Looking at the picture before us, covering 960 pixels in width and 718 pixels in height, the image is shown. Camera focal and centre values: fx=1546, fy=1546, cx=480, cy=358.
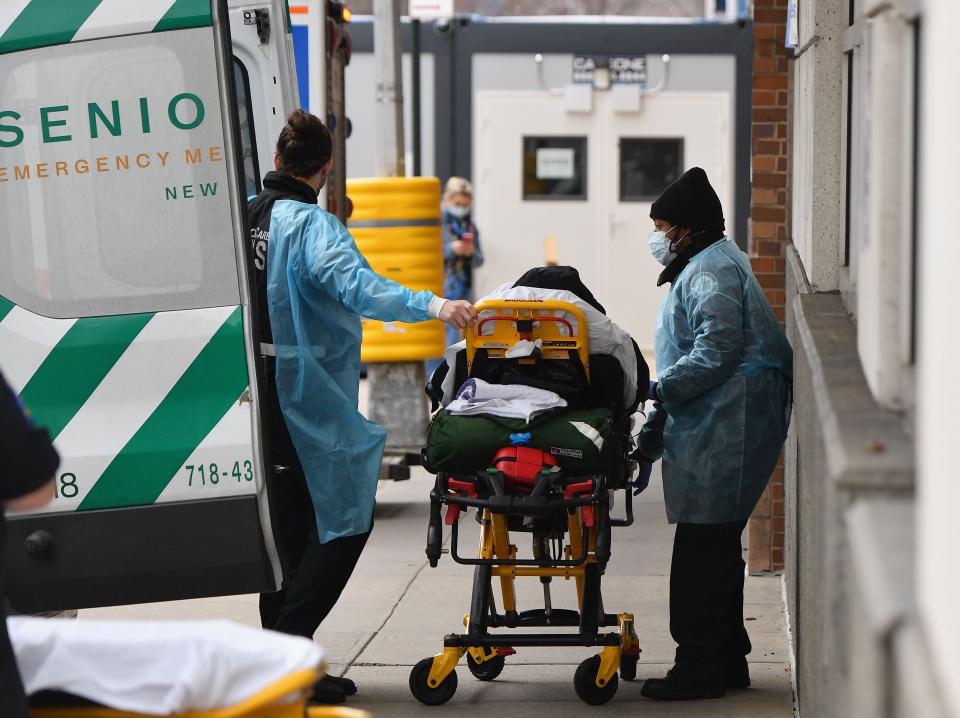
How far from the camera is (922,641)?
178 centimetres

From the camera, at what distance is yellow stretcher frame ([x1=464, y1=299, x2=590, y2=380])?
14.9ft

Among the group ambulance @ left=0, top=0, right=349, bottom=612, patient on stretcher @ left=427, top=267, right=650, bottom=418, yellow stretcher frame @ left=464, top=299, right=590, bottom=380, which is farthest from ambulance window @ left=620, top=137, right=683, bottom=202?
ambulance @ left=0, top=0, right=349, bottom=612

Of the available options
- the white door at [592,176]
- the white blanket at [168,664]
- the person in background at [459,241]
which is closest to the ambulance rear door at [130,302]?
the white blanket at [168,664]

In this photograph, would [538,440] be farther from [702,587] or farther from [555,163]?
[555,163]

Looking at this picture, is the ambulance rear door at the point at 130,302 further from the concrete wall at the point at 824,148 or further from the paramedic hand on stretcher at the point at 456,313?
the concrete wall at the point at 824,148

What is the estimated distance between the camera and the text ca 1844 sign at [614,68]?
44.0 feet

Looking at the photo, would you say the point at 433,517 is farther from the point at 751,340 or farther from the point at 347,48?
the point at 347,48

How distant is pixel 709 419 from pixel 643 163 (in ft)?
29.8

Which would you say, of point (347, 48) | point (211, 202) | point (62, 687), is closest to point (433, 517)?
point (211, 202)

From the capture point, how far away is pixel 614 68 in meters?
13.4

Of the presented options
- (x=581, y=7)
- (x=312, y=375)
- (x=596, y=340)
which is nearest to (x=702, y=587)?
(x=596, y=340)

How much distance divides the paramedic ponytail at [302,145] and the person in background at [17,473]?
2.53 meters

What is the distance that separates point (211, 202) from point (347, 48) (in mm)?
3721

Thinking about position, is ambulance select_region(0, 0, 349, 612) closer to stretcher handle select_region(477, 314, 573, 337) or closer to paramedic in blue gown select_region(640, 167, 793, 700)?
stretcher handle select_region(477, 314, 573, 337)
